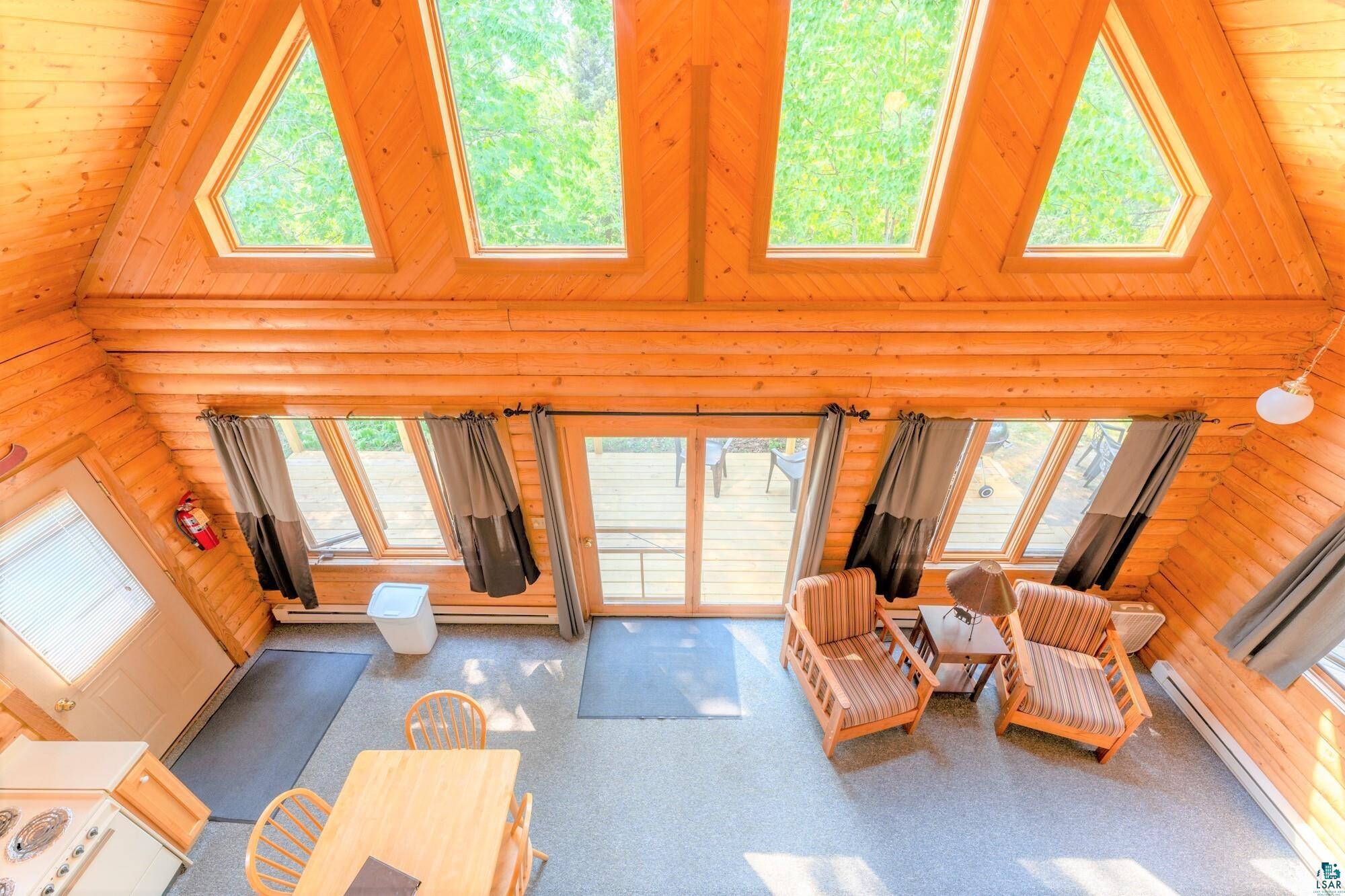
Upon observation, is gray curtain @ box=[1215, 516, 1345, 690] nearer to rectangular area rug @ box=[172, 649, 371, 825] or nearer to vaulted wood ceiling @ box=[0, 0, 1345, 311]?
vaulted wood ceiling @ box=[0, 0, 1345, 311]

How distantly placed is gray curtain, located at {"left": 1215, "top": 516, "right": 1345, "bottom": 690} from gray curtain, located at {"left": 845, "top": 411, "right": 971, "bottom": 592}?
72.9 inches

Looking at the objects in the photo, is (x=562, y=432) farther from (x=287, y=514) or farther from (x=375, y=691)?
(x=375, y=691)

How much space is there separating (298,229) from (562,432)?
1.90 m

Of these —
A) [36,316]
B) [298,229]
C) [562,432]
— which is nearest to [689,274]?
[562,432]

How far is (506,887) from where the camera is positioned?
2.35m

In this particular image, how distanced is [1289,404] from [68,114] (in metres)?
5.67

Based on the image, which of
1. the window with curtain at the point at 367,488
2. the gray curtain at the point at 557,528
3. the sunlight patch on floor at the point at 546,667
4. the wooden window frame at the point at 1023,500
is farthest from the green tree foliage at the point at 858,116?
the sunlight patch on floor at the point at 546,667

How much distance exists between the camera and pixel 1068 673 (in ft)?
12.1

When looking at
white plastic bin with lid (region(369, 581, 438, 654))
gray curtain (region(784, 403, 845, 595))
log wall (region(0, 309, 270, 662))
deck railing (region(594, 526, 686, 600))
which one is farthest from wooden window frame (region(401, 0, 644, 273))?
white plastic bin with lid (region(369, 581, 438, 654))

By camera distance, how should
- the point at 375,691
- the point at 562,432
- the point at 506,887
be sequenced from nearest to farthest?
the point at 506,887, the point at 562,432, the point at 375,691

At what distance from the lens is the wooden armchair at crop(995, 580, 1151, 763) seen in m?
3.40

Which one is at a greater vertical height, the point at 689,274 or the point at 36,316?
the point at 689,274

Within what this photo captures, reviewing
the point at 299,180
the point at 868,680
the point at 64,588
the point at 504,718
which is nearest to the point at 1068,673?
the point at 868,680

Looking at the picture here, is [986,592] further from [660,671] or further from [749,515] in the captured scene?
[660,671]
